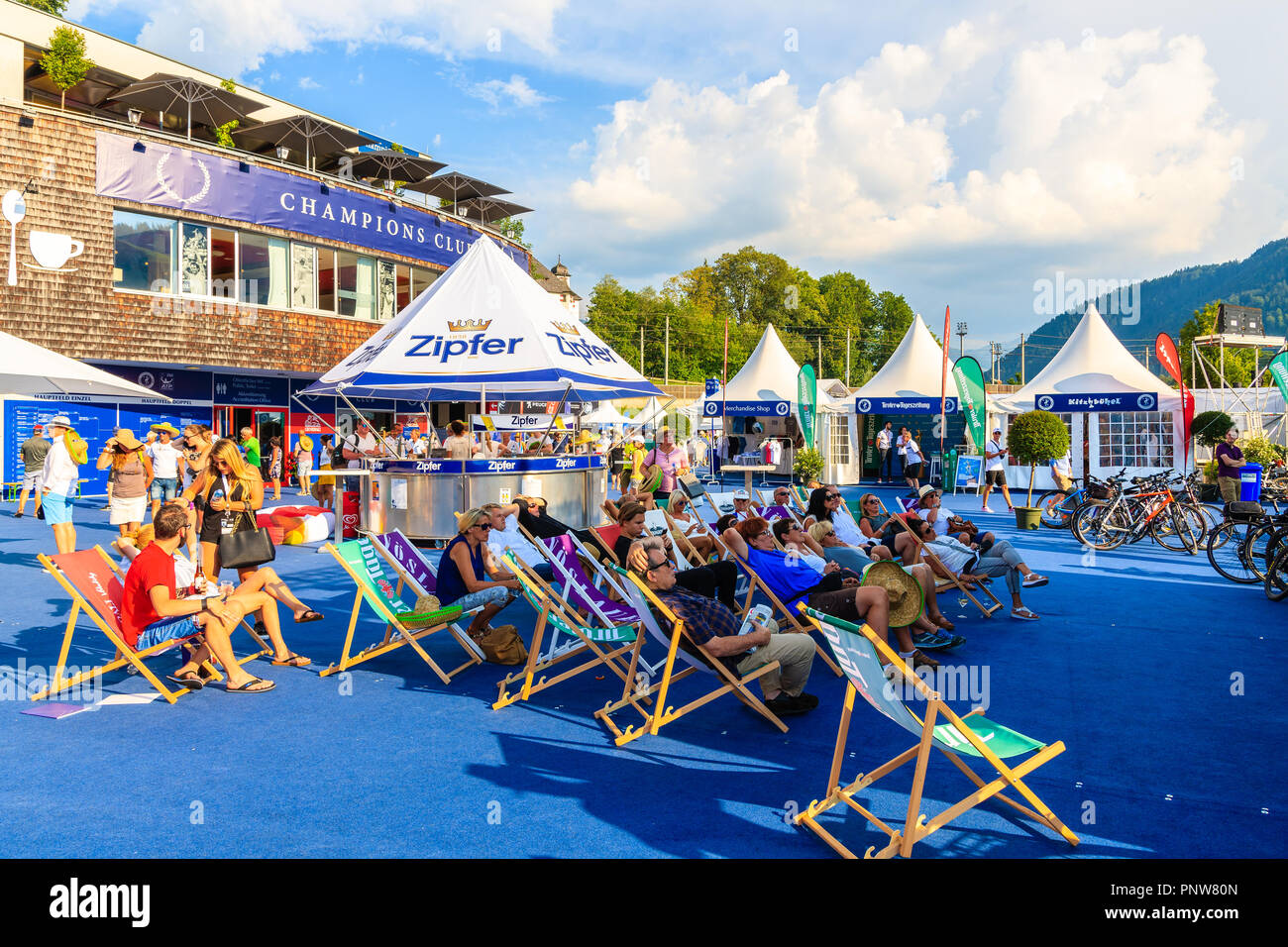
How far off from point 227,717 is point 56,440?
6.83 metres

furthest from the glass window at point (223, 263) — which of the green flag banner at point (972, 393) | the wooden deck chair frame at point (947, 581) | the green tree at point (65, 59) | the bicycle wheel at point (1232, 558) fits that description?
the bicycle wheel at point (1232, 558)

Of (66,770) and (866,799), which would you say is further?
(66,770)

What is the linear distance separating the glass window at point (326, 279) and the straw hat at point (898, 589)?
2025 cm

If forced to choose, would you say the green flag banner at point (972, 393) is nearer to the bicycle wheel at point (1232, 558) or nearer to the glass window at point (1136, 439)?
the glass window at point (1136, 439)

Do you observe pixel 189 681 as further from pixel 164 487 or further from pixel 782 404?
pixel 782 404

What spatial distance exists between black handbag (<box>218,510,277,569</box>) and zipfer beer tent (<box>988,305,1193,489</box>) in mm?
18366

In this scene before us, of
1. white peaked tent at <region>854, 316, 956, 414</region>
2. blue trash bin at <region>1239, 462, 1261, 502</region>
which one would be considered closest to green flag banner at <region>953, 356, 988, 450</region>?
white peaked tent at <region>854, 316, 956, 414</region>

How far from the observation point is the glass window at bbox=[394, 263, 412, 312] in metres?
25.1

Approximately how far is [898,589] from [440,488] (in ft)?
24.1
